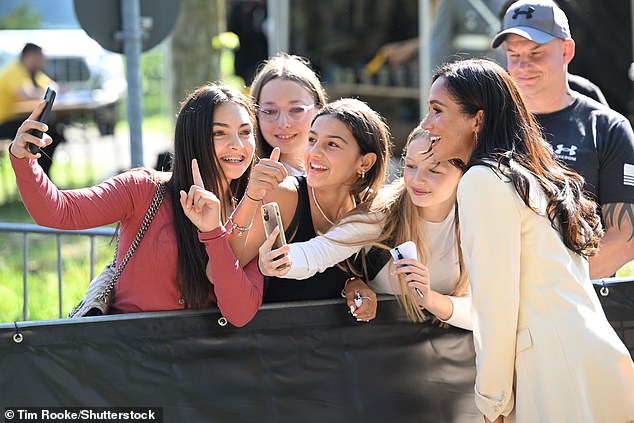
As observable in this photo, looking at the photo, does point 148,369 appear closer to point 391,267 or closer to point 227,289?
point 227,289

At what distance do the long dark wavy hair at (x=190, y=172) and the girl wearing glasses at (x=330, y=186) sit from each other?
0.18 meters

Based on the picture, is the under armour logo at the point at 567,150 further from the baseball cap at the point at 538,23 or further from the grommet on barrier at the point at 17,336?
the grommet on barrier at the point at 17,336

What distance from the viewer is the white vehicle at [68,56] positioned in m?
10.8

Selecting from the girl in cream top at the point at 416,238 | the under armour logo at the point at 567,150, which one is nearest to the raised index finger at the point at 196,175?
the girl in cream top at the point at 416,238

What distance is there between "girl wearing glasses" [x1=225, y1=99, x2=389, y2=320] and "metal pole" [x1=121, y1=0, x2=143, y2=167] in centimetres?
172

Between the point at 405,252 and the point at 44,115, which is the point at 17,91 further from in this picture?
the point at 405,252

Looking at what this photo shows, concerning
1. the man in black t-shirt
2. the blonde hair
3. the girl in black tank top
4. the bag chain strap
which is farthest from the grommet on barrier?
the man in black t-shirt

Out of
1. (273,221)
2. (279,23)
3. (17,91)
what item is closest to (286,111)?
(273,221)

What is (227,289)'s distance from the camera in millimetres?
3207

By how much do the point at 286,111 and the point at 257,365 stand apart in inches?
55.4

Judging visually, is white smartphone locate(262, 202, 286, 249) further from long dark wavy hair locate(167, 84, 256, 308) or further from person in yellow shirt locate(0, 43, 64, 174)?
person in yellow shirt locate(0, 43, 64, 174)

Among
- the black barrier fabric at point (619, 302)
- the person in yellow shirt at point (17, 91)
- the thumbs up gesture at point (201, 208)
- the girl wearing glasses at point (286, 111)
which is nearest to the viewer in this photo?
the thumbs up gesture at point (201, 208)

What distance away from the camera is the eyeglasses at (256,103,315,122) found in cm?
437

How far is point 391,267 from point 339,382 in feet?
1.53
